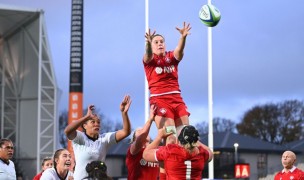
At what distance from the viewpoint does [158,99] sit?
1126 cm

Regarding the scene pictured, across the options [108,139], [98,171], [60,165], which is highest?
[108,139]

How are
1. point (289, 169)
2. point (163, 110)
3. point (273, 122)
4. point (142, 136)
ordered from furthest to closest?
1. point (273, 122)
2. point (289, 169)
3. point (163, 110)
4. point (142, 136)

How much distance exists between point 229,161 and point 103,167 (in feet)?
174

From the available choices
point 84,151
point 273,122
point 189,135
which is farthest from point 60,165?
point 273,122

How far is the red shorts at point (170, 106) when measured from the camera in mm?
11016

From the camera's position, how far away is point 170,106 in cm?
1116

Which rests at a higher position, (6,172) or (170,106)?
(170,106)

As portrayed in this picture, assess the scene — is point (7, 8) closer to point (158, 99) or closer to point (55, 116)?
point (55, 116)

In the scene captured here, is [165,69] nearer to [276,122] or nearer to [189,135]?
[189,135]

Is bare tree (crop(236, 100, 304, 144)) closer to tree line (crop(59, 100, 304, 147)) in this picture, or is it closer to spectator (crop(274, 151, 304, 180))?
tree line (crop(59, 100, 304, 147))

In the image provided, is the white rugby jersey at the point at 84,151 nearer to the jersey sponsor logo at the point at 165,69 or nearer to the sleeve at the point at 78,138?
the sleeve at the point at 78,138

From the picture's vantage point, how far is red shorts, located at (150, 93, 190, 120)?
1102 centimetres

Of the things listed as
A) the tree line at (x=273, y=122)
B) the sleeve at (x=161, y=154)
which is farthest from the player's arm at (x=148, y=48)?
the tree line at (x=273, y=122)

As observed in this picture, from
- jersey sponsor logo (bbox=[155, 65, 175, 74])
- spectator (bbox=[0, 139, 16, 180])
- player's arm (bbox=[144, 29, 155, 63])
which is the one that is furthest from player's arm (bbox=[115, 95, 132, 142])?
spectator (bbox=[0, 139, 16, 180])
